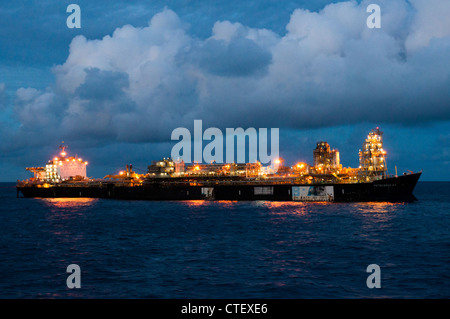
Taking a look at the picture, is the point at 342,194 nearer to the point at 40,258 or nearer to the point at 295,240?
the point at 295,240

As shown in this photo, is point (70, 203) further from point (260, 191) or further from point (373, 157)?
point (373, 157)

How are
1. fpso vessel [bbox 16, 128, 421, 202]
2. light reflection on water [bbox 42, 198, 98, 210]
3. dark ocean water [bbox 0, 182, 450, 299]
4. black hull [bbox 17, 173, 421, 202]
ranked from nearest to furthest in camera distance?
dark ocean water [bbox 0, 182, 450, 299] → black hull [bbox 17, 173, 421, 202] → fpso vessel [bbox 16, 128, 421, 202] → light reflection on water [bbox 42, 198, 98, 210]

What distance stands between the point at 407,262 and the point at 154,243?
24574 millimetres

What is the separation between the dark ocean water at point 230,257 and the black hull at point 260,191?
29.2 metres

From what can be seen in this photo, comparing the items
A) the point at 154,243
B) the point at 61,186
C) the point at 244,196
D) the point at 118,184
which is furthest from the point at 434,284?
the point at 61,186

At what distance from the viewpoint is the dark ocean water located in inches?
1037

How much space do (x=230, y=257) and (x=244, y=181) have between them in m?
72.0

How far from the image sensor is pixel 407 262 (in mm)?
33969

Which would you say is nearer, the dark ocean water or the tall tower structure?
the dark ocean water

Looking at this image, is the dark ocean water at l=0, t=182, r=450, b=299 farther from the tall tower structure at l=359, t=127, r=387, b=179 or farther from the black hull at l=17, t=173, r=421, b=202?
the tall tower structure at l=359, t=127, r=387, b=179

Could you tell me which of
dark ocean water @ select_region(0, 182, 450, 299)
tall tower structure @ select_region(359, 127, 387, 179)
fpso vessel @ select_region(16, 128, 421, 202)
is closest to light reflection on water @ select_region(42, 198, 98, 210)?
fpso vessel @ select_region(16, 128, 421, 202)

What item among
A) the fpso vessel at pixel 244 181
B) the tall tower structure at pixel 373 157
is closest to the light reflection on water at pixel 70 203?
the fpso vessel at pixel 244 181

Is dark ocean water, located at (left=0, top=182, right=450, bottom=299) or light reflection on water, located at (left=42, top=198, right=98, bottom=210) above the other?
light reflection on water, located at (left=42, top=198, right=98, bottom=210)

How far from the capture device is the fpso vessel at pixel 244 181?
309ft
